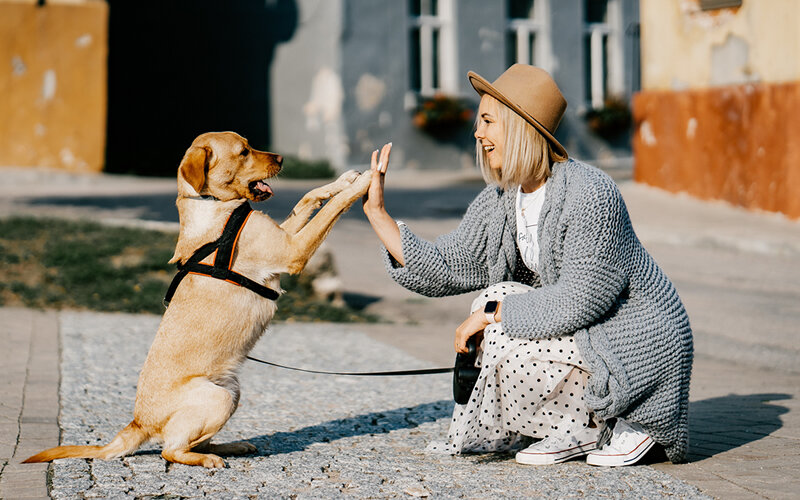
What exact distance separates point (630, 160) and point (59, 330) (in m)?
18.8

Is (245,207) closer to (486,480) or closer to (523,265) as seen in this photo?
(523,265)

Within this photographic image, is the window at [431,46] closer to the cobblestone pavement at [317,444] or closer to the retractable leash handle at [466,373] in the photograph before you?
the cobblestone pavement at [317,444]

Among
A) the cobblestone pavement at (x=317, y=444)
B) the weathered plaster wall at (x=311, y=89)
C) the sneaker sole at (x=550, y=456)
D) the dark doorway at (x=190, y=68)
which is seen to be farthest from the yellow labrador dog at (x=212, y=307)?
the dark doorway at (x=190, y=68)

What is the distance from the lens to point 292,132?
2225cm

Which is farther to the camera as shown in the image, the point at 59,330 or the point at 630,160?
the point at 630,160

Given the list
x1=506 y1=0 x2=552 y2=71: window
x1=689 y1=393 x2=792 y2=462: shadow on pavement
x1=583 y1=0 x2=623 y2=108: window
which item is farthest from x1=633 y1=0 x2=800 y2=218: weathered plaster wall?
x1=583 y1=0 x2=623 y2=108: window

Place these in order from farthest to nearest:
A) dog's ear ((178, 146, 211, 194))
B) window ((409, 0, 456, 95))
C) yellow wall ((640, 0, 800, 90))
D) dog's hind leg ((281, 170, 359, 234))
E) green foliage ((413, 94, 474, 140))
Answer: window ((409, 0, 456, 95)) < green foliage ((413, 94, 474, 140)) < yellow wall ((640, 0, 800, 90)) < dog's hind leg ((281, 170, 359, 234)) < dog's ear ((178, 146, 211, 194))

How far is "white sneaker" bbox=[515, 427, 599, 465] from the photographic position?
416 cm

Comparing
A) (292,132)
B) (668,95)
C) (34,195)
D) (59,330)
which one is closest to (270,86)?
(292,132)

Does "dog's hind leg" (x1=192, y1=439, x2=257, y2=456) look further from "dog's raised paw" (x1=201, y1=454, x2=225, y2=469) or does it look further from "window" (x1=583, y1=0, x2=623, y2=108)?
"window" (x1=583, y1=0, x2=623, y2=108)

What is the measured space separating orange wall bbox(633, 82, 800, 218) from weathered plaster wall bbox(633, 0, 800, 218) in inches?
0.5

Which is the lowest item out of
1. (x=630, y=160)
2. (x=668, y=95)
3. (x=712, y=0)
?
(x=630, y=160)

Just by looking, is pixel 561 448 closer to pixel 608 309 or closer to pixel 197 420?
pixel 608 309

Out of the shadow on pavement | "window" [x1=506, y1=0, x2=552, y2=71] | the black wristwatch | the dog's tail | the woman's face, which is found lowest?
the shadow on pavement
